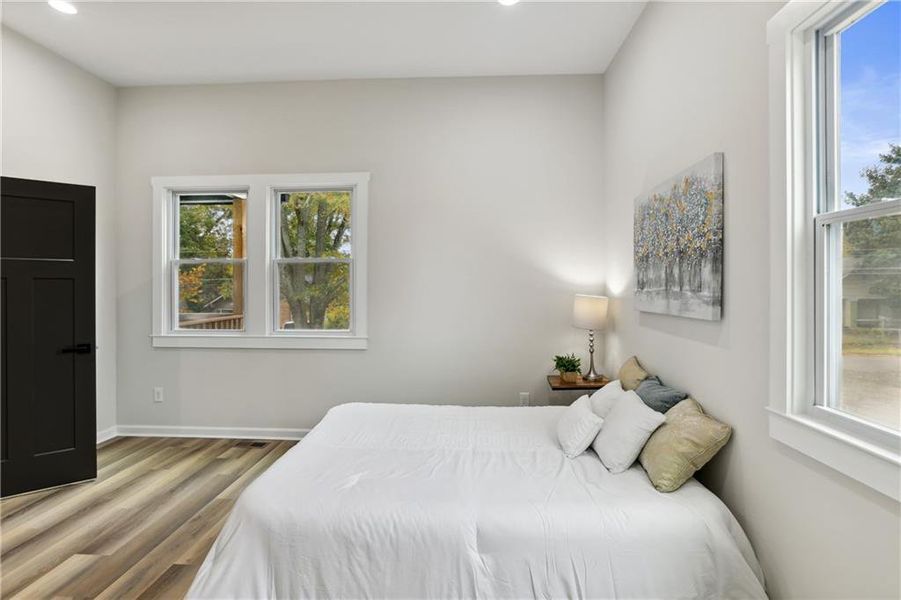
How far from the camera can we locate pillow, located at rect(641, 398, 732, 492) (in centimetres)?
181

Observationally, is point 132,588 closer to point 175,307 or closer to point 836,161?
point 175,307

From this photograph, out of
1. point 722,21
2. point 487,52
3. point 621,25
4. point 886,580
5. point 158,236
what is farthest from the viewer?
point 158,236

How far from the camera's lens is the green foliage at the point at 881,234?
123 centimetres

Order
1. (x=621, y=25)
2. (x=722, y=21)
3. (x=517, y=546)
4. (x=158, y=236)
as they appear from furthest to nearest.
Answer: (x=158, y=236) → (x=621, y=25) → (x=722, y=21) → (x=517, y=546)

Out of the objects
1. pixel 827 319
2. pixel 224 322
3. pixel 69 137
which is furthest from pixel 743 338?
pixel 69 137

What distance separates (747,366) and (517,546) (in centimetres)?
115

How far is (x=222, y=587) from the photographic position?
159 cm

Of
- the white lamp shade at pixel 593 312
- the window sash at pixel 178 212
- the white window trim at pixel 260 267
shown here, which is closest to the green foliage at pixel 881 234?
the white lamp shade at pixel 593 312

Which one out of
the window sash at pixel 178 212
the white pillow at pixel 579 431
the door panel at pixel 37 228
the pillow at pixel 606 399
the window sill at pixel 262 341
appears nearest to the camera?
the white pillow at pixel 579 431

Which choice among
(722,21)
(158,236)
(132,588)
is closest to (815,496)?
(722,21)

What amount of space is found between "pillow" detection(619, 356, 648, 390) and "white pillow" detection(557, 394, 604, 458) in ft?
1.60

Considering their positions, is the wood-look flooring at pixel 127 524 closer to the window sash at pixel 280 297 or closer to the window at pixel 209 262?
the window sash at pixel 280 297

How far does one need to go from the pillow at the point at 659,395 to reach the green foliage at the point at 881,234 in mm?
1072

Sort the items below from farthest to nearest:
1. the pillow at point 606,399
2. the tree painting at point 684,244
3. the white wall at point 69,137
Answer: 1. the white wall at point 69,137
2. the pillow at point 606,399
3. the tree painting at point 684,244
